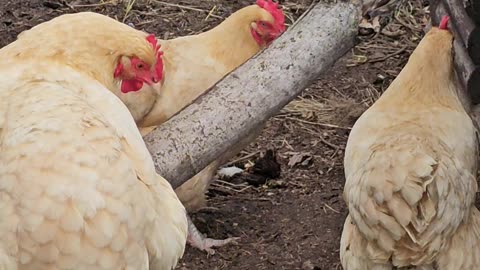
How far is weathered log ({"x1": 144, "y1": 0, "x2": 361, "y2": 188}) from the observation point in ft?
11.1

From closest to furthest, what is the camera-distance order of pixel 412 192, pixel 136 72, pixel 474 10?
1. pixel 412 192
2. pixel 136 72
3. pixel 474 10

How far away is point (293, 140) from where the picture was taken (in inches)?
193

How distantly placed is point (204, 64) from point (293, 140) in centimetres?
104

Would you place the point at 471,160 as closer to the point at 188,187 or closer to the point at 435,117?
the point at 435,117

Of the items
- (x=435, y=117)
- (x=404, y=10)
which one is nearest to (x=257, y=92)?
(x=435, y=117)

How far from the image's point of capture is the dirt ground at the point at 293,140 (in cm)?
397

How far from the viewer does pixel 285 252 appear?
3943 mm

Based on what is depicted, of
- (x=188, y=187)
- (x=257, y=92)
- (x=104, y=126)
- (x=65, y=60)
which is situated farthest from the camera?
(x=188, y=187)

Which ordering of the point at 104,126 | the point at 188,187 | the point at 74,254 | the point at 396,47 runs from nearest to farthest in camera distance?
the point at 74,254 → the point at 104,126 → the point at 188,187 → the point at 396,47

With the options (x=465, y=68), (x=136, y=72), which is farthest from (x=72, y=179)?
(x=465, y=68)

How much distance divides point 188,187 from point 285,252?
50 cm

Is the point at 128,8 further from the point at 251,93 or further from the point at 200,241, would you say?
the point at 251,93

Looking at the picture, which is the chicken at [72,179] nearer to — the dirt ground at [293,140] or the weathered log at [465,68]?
the dirt ground at [293,140]

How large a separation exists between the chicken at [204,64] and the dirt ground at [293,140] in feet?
0.55
